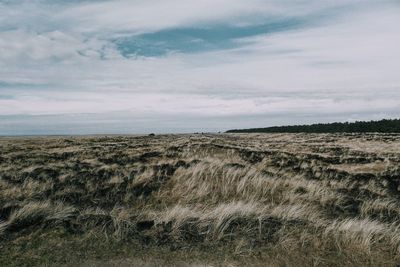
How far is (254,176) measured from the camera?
12.2 metres

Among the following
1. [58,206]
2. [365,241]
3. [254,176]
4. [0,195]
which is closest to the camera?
[365,241]

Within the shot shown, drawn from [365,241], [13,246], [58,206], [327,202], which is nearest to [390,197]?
[327,202]

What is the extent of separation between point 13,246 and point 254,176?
23.2ft

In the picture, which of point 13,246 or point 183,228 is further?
point 183,228

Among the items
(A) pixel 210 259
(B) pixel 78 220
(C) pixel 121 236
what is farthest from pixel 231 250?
(B) pixel 78 220

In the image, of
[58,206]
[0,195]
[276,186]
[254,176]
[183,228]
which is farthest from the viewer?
[254,176]

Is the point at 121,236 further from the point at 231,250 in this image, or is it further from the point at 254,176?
the point at 254,176

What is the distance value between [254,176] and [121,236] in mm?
5887

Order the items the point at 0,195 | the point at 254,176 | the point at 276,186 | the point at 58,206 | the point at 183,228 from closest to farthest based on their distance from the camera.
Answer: the point at 183,228 < the point at 58,206 < the point at 0,195 < the point at 276,186 < the point at 254,176

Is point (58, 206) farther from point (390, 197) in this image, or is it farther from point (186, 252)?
point (390, 197)

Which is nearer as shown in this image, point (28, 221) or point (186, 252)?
point (186, 252)

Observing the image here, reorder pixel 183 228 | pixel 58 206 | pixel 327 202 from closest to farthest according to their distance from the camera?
pixel 183 228 < pixel 58 206 < pixel 327 202

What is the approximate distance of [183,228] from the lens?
289 inches

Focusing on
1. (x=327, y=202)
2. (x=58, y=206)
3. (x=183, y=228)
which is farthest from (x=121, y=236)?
(x=327, y=202)
